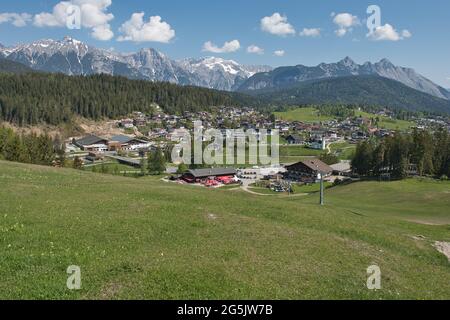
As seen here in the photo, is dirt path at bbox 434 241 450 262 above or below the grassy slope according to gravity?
below

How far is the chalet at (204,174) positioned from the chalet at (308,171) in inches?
833

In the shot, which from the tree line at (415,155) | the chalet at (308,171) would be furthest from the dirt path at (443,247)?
the chalet at (308,171)

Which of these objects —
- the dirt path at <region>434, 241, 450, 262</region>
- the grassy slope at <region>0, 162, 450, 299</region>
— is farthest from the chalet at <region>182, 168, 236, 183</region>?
the dirt path at <region>434, 241, 450, 262</region>

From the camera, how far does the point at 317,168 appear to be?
139 m

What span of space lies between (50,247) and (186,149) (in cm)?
16607

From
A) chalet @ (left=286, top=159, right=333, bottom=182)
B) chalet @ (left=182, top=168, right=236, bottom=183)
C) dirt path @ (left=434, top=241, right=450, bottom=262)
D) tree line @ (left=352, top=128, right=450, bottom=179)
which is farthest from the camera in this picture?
chalet @ (left=286, top=159, right=333, bottom=182)

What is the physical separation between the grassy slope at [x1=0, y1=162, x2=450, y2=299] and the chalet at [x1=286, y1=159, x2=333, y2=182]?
9930cm

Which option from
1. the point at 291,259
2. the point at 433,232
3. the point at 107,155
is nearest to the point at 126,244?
the point at 291,259

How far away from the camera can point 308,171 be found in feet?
455

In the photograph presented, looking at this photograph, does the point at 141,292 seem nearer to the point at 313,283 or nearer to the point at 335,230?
the point at 313,283

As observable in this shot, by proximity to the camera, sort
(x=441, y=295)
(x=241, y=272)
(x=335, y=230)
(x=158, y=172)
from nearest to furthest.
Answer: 1. (x=241, y=272)
2. (x=441, y=295)
3. (x=335, y=230)
4. (x=158, y=172)

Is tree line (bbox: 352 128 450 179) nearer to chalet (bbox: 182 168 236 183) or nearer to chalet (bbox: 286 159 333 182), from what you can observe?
chalet (bbox: 286 159 333 182)

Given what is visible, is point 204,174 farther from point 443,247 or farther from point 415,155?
point 443,247

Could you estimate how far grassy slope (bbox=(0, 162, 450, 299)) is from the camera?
1706 cm
